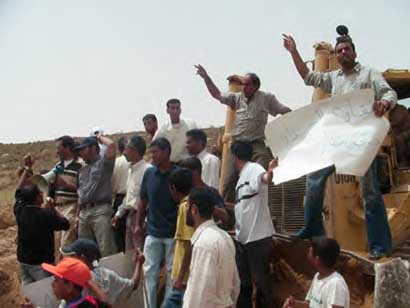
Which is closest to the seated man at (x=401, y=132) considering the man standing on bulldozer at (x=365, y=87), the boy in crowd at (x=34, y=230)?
the man standing on bulldozer at (x=365, y=87)

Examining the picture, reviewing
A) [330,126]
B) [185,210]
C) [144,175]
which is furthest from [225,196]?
[330,126]

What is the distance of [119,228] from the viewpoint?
27.4 ft

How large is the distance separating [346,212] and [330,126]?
5.17 feet

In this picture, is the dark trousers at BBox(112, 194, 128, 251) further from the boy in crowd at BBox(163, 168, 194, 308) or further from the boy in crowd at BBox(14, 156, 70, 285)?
the boy in crowd at BBox(163, 168, 194, 308)

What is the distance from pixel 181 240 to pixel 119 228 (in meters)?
2.01

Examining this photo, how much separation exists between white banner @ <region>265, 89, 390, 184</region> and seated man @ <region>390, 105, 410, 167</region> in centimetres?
177

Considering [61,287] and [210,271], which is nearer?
[61,287]

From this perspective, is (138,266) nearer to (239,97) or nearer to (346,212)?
(346,212)

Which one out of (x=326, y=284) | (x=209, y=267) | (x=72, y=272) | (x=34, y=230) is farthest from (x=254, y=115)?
(x=72, y=272)

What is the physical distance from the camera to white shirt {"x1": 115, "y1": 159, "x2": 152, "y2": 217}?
811cm

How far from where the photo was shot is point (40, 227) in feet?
24.0

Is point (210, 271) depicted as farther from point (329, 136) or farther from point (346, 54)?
point (346, 54)

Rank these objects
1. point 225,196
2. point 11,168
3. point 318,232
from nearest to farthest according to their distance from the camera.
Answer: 1. point 318,232
2. point 225,196
3. point 11,168

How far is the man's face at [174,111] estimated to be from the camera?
347 inches
